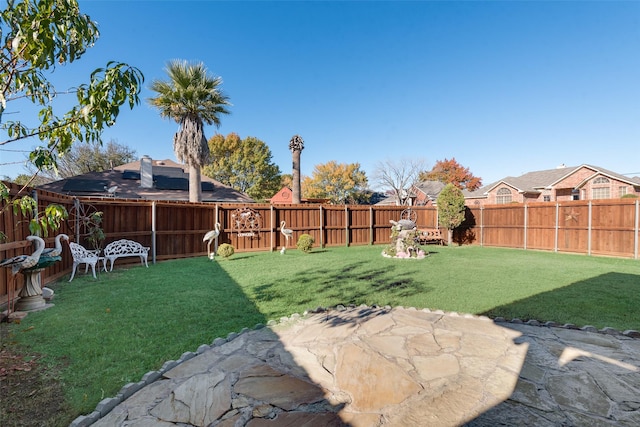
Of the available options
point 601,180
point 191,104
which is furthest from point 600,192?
point 191,104

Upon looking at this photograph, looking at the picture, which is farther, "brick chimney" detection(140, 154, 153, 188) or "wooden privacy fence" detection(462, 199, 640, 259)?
"brick chimney" detection(140, 154, 153, 188)

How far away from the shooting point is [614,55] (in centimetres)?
898

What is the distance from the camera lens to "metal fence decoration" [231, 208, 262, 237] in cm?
1060

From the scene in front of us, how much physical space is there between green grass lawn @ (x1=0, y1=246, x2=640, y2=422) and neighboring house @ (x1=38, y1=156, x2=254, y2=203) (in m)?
9.82

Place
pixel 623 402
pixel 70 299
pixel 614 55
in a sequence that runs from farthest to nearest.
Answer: pixel 614 55
pixel 70 299
pixel 623 402

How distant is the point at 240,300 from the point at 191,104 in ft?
35.1

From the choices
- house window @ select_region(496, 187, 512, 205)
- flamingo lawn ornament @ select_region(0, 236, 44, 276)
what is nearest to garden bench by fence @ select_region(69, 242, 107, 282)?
flamingo lawn ornament @ select_region(0, 236, 44, 276)

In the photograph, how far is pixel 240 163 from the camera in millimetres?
28594

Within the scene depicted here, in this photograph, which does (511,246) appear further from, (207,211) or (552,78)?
(207,211)

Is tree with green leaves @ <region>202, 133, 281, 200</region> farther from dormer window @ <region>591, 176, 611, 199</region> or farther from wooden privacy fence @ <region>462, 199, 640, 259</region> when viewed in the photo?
dormer window @ <region>591, 176, 611, 199</region>

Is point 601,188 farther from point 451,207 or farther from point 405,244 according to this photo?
point 405,244

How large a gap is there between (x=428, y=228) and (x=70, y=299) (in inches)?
553

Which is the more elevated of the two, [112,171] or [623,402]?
[112,171]

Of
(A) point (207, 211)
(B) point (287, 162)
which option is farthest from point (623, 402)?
(B) point (287, 162)
